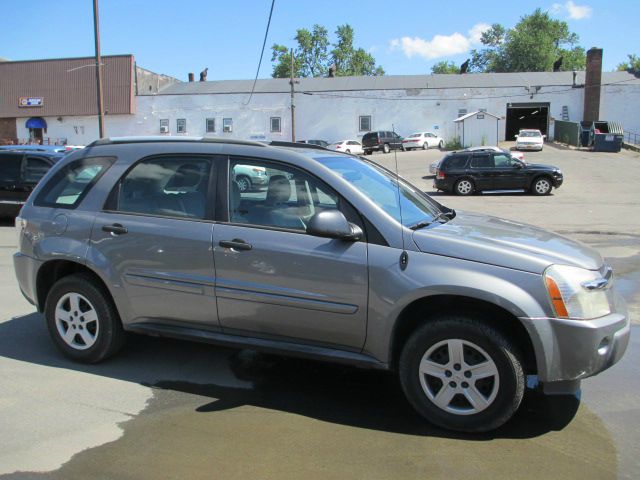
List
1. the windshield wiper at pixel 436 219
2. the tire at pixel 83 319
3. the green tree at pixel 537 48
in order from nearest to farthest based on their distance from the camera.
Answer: the windshield wiper at pixel 436 219 → the tire at pixel 83 319 → the green tree at pixel 537 48

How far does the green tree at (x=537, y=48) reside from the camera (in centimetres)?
8688

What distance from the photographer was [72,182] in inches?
186

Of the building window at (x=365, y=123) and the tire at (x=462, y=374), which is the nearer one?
the tire at (x=462, y=374)

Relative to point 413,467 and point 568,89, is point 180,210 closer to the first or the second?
point 413,467

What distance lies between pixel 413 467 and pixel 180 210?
2393 mm

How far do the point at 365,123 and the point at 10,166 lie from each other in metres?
40.6

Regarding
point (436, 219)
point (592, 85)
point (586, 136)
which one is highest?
point (592, 85)

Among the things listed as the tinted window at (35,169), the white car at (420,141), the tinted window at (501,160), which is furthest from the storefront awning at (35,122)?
the tinted window at (501,160)

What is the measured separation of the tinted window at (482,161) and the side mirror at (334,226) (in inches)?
778

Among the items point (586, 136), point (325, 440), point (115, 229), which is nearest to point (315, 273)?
point (325, 440)

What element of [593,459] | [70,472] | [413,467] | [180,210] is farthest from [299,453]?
[180,210]

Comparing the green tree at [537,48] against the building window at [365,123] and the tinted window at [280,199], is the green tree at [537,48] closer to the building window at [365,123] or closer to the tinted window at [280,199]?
the building window at [365,123]

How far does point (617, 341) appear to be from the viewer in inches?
135

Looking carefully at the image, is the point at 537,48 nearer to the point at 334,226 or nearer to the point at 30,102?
the point at 30,102
